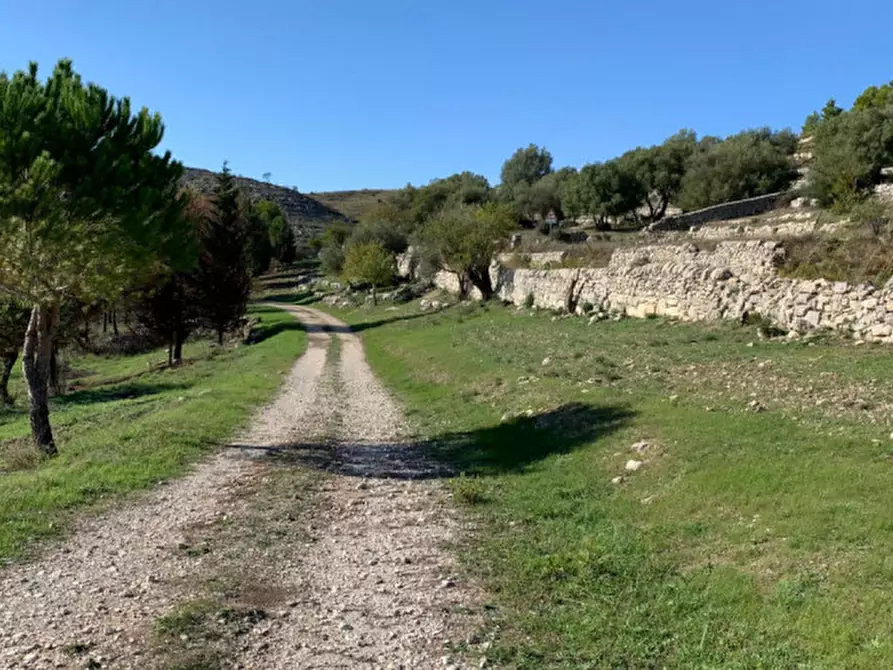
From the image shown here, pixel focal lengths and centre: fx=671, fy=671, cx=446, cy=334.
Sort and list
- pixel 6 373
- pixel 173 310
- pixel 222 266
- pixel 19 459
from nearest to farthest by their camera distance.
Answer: pixel 19 459
pixel 6 373
pixel 173 310
pixel 222 266

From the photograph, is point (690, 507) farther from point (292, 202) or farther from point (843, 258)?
point (292, 202)

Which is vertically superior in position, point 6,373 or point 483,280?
point 483,280

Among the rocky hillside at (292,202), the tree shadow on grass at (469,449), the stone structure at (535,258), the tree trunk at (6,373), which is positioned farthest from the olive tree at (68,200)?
the rocky hillside at (292,202)

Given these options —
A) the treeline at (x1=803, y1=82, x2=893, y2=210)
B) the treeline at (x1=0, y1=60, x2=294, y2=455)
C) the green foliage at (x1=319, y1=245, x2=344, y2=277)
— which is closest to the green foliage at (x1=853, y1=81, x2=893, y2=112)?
the treeline at (x1=803, y1=82, x2=893, y2=210)

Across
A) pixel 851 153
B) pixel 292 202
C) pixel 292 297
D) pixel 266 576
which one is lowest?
pixel 266 576

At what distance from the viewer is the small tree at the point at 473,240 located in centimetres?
4888

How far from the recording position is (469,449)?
14375 millimetres

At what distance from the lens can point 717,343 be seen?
19844 mm

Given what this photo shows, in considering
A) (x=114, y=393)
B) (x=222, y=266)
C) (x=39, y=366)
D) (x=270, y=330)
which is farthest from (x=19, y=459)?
(x=270, y=330)

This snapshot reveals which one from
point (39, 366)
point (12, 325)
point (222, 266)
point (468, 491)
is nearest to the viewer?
point (468, 491)

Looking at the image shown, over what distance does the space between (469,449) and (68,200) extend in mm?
9525

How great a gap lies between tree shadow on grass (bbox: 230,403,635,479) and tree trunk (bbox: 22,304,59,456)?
4.47 m

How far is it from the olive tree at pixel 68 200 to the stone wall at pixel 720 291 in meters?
17.1

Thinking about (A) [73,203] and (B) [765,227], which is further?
(B) [765,227]
